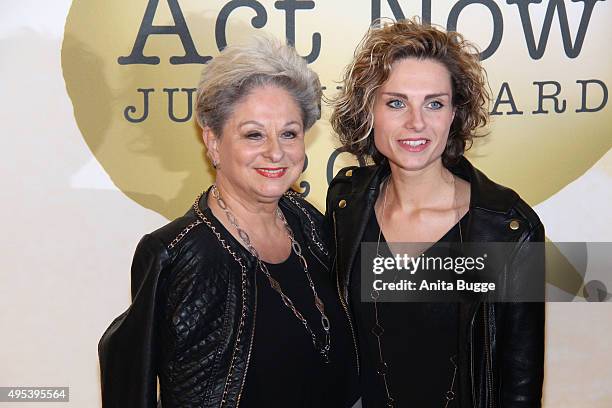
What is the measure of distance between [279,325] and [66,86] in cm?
165

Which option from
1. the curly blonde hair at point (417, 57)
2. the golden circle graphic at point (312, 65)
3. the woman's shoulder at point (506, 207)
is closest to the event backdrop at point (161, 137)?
the golden circle graphic at point (312, 65)

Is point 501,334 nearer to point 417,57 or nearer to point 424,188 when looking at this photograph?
point 424,188

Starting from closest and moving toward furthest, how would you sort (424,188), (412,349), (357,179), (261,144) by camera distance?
1. (261,144)
2. (412,349)
3. (424,188)
4. (357,179)

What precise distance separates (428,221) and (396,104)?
352 mm

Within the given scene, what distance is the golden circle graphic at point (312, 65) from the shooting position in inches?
114

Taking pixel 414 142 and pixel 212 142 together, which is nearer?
pixel 212 142

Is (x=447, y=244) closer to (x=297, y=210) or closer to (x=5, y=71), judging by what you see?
(x=297, y=210)

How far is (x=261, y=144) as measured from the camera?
6.13 ft

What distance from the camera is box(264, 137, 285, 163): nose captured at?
1854 millimetres

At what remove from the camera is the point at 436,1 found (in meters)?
2.90

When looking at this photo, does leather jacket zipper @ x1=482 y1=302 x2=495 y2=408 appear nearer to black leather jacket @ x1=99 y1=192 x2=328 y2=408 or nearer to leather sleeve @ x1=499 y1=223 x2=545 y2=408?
leather sleeve @ x1=499 y1=223 x2=545 y2=408

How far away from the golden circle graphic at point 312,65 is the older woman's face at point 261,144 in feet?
3.57

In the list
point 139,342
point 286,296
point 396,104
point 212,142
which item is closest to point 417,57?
point 396,104

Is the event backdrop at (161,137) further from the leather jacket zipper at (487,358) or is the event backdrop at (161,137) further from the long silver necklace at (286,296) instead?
the leather jacket zipper at (487,358)
